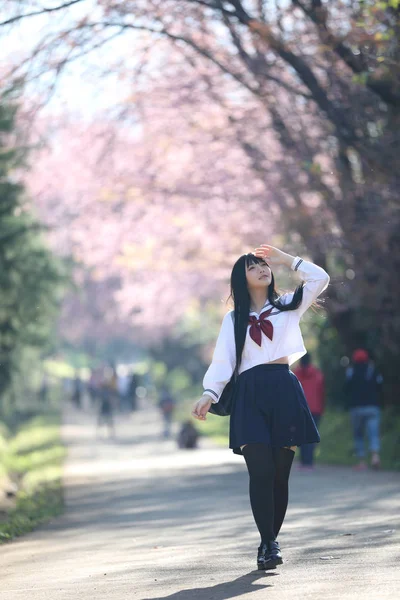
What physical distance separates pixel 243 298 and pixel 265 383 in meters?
0.55

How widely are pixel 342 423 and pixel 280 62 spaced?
285 inches

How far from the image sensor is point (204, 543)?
30.1 feet

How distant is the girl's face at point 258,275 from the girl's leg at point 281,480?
3.19ft

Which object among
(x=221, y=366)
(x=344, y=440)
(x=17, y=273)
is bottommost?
(x=344, y=440)

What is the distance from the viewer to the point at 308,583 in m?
6.77

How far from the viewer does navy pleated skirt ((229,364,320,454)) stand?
287 inches

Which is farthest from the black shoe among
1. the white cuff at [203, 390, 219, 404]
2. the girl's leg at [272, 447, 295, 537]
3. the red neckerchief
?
the red neckerchief

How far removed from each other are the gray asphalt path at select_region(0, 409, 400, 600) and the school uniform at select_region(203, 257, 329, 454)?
78cm

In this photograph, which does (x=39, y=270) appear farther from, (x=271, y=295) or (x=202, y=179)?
(x=271, y=295)

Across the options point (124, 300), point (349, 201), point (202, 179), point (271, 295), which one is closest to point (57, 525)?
point (271, 295)

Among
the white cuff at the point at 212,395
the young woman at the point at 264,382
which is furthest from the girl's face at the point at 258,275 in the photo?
the white cuff at the point at 212,395

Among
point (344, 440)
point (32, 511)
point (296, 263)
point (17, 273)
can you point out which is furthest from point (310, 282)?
point (344, 440)

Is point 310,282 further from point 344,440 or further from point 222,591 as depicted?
point 344,440

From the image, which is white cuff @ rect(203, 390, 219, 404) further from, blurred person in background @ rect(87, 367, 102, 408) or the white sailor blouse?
blurred person in background @ rect(87, 367, 102, 408)
